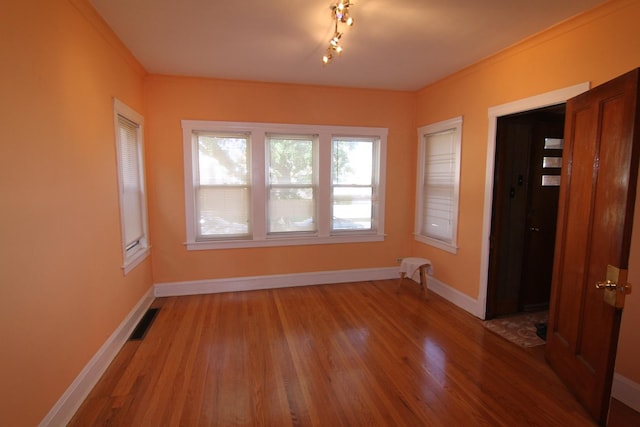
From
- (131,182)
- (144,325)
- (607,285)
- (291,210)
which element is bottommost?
(144,325)

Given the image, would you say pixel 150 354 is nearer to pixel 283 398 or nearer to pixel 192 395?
pixel 192 395

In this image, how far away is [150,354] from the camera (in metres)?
2.74

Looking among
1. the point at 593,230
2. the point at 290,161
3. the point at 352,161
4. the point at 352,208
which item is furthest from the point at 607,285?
the point at 290,161

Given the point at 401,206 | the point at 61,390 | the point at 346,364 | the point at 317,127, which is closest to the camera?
the point at 61,390

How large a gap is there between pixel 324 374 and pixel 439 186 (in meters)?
2.90

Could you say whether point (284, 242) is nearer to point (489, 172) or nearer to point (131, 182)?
point (131, 182)

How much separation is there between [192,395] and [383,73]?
149 inches

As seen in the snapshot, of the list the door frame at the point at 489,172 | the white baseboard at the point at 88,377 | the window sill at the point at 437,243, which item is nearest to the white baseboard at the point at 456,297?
the door frame at the point at 489,172

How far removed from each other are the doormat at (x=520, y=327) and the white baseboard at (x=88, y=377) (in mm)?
3578

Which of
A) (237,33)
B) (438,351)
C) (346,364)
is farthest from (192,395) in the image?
(237,33)

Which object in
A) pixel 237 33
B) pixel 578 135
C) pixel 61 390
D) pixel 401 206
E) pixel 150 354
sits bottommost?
pixel 150 354

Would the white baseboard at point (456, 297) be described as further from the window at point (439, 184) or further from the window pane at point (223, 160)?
the window pane at point (223, 160)

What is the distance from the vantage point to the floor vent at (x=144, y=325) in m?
3.05

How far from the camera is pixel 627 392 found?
217 centimetres
